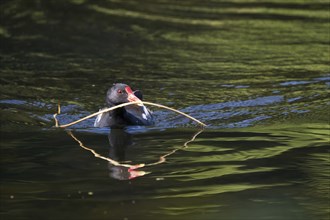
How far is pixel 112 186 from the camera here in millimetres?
8523

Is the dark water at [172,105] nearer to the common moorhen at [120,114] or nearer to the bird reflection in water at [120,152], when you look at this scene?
the bird reflection in water at [120,152]

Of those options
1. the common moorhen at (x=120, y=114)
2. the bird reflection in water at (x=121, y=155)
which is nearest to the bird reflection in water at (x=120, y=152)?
the bird reflection in water at (x=121, y=155)

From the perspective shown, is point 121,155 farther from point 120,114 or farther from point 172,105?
point 172,105

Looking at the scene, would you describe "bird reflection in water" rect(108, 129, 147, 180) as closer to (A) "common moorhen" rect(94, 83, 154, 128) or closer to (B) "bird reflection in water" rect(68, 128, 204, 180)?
(B) "bird reflection in water" rect(68, 128, 204, 180)

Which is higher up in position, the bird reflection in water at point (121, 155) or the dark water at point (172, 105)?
the dark water at point (172, 105)

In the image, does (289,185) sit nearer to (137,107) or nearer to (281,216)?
(281,216)

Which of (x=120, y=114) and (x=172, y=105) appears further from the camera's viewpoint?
(x=172, y=105)

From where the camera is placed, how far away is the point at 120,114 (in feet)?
40.8

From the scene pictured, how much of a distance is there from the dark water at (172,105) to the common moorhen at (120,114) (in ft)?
0.74

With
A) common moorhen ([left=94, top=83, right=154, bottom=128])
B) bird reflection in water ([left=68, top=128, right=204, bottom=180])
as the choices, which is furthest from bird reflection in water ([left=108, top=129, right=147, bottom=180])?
common moorhen ([left=94, top=83, right=154, bottom=128])

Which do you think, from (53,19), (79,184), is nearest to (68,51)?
(53,19)

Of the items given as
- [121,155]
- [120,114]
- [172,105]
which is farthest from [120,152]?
[172,105]

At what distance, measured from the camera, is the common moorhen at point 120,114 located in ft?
40.2

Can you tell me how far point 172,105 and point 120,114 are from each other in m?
1.51
